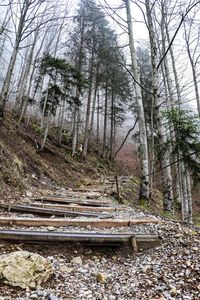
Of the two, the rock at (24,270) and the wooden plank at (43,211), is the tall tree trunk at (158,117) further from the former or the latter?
the rock at (24,270)

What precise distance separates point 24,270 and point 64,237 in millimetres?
955

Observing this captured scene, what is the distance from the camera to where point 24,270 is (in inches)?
104

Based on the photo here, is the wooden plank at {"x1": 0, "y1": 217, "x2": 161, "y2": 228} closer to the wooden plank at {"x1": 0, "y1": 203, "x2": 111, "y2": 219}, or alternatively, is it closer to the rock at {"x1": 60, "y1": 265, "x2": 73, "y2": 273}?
the wooden plank at {"x1": 0, "y1": 203, "x2": 111, "y2": 219}

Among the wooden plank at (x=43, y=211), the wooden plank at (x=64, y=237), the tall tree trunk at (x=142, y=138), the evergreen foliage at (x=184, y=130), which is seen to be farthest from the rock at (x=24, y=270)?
the tall tree trunk at (x=142, y=138)

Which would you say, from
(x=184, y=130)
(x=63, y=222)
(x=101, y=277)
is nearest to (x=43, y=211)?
(x=63, y=222)

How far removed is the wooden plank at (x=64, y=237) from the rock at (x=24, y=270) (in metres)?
0.65

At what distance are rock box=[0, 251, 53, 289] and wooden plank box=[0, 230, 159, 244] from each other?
2.12 feet

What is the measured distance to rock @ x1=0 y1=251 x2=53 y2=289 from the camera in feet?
8.37

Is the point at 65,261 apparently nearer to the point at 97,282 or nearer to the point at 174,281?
the point at 97,282

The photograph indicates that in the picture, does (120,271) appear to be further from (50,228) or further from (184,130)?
(184,130)

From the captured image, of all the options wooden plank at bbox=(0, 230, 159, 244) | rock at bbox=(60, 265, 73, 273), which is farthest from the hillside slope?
rock at bbox=(60, 265, 73, 273)

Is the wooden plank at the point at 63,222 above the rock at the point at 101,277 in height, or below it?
above

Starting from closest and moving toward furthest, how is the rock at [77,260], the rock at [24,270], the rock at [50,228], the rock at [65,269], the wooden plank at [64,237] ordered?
1. the rock at [24,270]
2. the rock at [65,269]
3. the rock at [77,260]
4. the wooden plank at [64,237]
5. the rock at [50,228]

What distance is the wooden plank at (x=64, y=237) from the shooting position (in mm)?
3451
